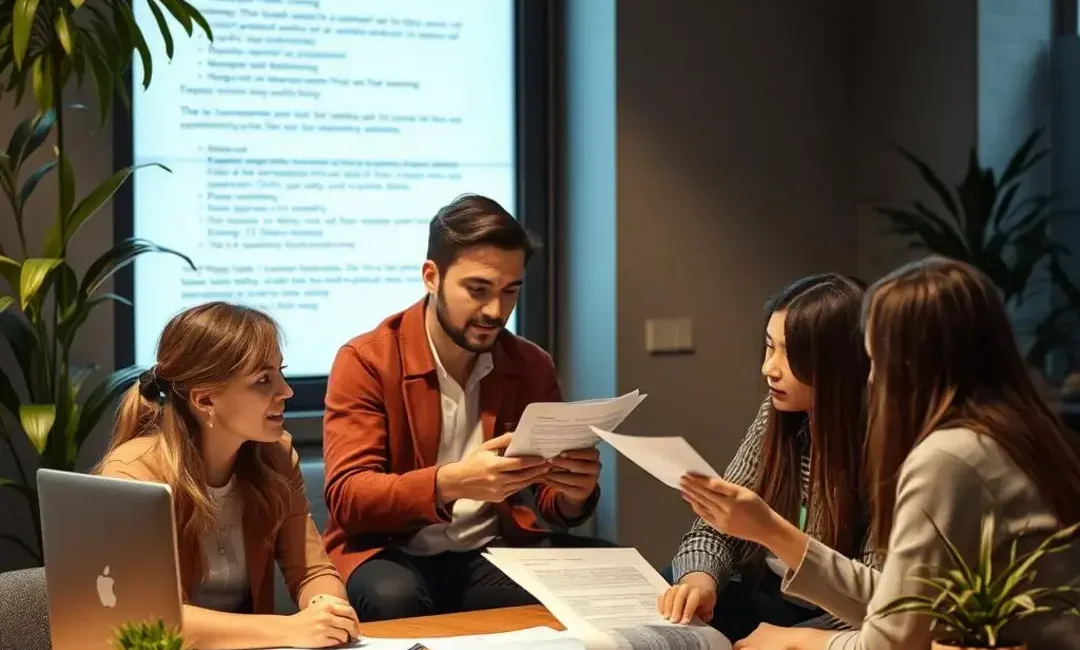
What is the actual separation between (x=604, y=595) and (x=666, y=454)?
1.25ft

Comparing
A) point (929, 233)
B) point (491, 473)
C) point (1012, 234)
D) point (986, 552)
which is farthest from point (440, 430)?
point (1012, 234)

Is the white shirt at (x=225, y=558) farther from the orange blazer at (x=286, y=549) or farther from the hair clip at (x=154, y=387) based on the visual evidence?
the hair clip at (x=154, y=387)

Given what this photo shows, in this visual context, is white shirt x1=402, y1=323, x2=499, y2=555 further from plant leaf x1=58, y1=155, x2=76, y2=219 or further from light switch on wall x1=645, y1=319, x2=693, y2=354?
light switch on wall x1=645, y1=319, x2=693, y2=354

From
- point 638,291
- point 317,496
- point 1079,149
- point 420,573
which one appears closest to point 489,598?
point 420,573

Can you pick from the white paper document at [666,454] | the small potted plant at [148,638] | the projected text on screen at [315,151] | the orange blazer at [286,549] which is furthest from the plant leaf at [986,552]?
the projected text on screen at [315,151]

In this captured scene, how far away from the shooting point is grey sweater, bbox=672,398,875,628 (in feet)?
7.37

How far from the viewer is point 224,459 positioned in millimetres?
2225

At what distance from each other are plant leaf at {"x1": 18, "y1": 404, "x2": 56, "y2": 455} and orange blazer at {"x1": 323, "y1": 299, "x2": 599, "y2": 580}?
589mm

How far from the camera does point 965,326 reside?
5.30ft

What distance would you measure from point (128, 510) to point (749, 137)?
2772 millimetres

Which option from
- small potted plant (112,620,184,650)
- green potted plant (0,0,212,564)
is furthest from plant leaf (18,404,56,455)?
small potted plant (112,620,184,650)

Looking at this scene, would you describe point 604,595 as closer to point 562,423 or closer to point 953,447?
point 562,423

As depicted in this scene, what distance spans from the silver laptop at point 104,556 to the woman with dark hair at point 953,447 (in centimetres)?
89

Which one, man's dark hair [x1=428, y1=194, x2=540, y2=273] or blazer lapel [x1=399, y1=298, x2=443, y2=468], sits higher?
man's dark hair [x1=428, y1=194, x2=540, y2=273]
